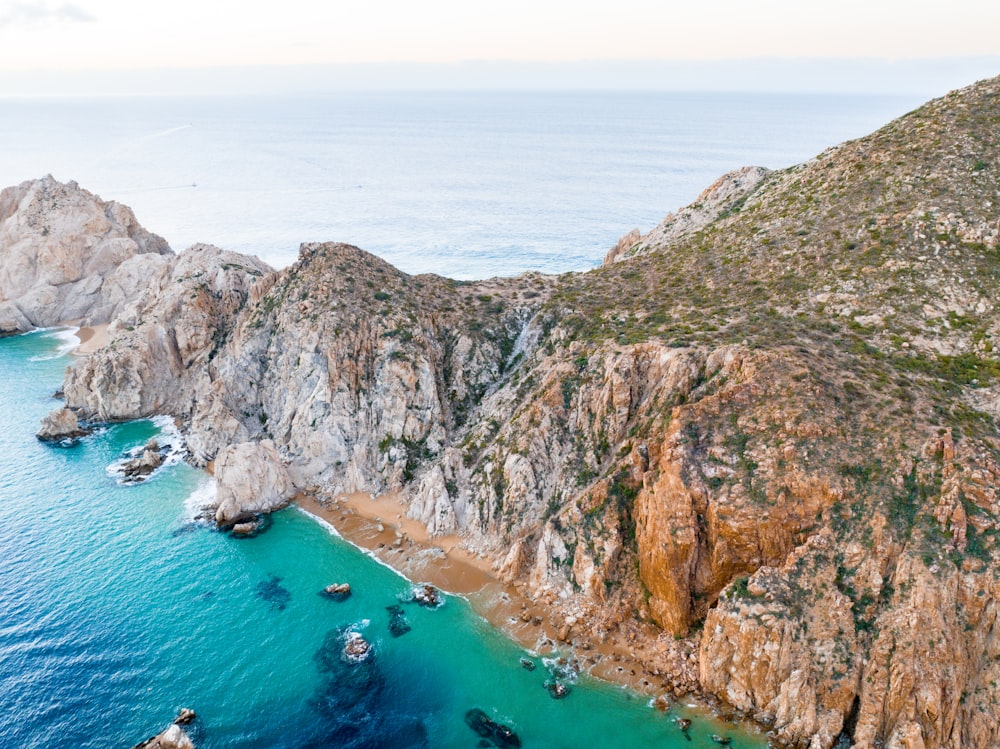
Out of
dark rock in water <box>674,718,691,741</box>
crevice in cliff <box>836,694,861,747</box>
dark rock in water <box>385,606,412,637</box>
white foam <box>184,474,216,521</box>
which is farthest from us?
white foam <box>184,474,216,521</box>

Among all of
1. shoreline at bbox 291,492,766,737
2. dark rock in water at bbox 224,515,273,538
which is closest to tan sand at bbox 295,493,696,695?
shoreline at bbox 291,492,766,737

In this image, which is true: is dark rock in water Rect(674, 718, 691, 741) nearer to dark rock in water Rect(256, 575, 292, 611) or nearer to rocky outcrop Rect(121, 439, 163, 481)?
dark rock in water Rect(256, 575, 292, 611)

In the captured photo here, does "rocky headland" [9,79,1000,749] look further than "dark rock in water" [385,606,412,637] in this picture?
No

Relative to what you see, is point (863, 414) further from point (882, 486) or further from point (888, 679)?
point (888, 679)

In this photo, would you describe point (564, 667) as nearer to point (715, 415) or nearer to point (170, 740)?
point (715, 415)

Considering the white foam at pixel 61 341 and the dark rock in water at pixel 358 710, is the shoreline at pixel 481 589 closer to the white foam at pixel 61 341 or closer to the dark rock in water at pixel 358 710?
the dark rock in water at pixel 358 710

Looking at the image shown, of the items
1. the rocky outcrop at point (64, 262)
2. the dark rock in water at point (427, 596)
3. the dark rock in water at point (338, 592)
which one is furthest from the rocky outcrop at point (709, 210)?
the rocky outcrop at point (64, 262)

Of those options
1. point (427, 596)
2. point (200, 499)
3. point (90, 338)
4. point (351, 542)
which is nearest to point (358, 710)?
point (427, 596)

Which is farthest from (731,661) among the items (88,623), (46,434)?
(46,434)
